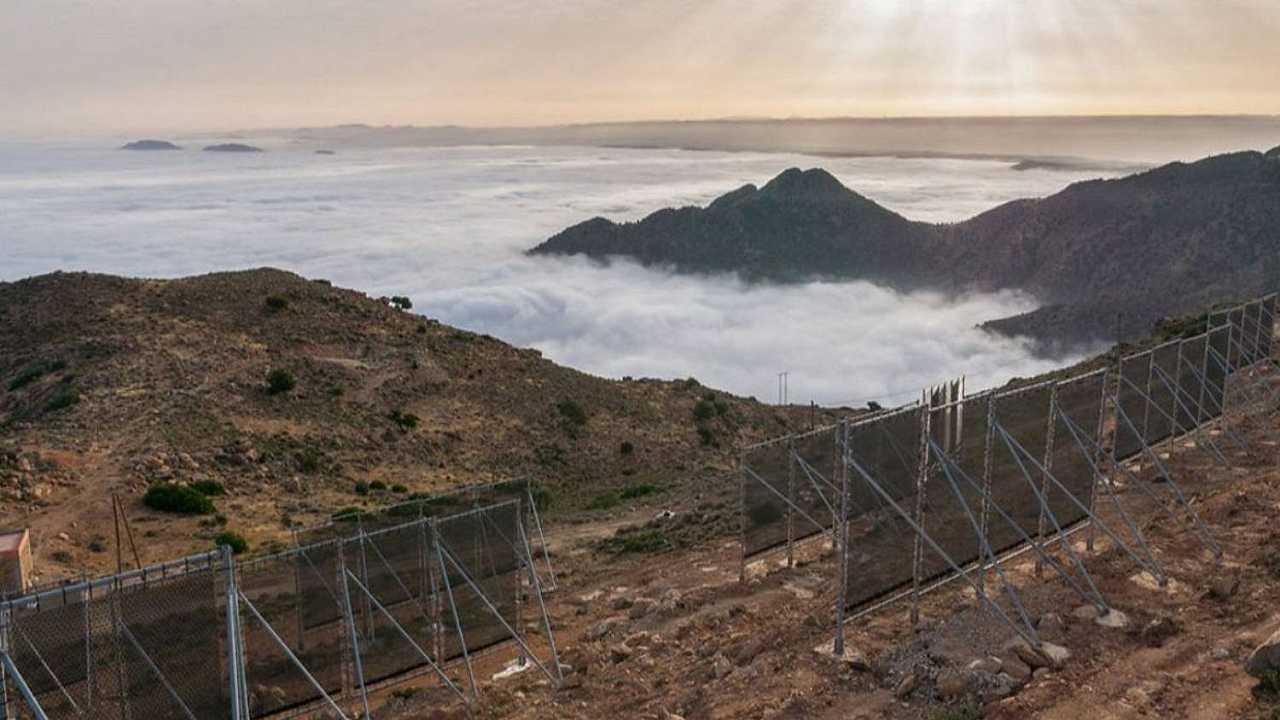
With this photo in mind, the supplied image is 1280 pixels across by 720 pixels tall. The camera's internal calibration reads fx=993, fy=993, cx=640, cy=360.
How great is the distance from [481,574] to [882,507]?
6.23m

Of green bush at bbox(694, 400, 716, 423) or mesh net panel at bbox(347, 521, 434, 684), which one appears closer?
mesh net panel at bbox(347, 521, 434, 684)

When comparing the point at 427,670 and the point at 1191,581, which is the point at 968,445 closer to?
the point at 1191,581

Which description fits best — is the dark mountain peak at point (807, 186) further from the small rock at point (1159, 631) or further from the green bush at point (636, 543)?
the small rock at point (1159, 631)

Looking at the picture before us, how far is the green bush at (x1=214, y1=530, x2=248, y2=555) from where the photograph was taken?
2505 cm

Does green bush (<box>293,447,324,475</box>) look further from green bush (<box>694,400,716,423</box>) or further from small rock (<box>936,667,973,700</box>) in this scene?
small rock (<box>936,667,973,700</box>)

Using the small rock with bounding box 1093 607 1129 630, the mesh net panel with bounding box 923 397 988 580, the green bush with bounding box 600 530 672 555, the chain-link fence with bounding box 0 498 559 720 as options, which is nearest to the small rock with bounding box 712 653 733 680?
the chain-link fence with bounding box 0 498 559 720

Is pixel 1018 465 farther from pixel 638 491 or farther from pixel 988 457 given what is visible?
pixel 638 491

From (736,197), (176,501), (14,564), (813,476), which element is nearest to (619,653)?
(813,476)

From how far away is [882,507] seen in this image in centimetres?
1366

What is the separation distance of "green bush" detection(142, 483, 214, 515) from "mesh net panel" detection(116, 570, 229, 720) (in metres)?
18.4

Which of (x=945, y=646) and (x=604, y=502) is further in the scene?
(x=604, y=502)

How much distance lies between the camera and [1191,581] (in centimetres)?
1443

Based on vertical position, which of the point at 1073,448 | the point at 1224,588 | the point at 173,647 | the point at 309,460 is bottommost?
the point at 309,460

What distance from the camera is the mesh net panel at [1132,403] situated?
1953cm
